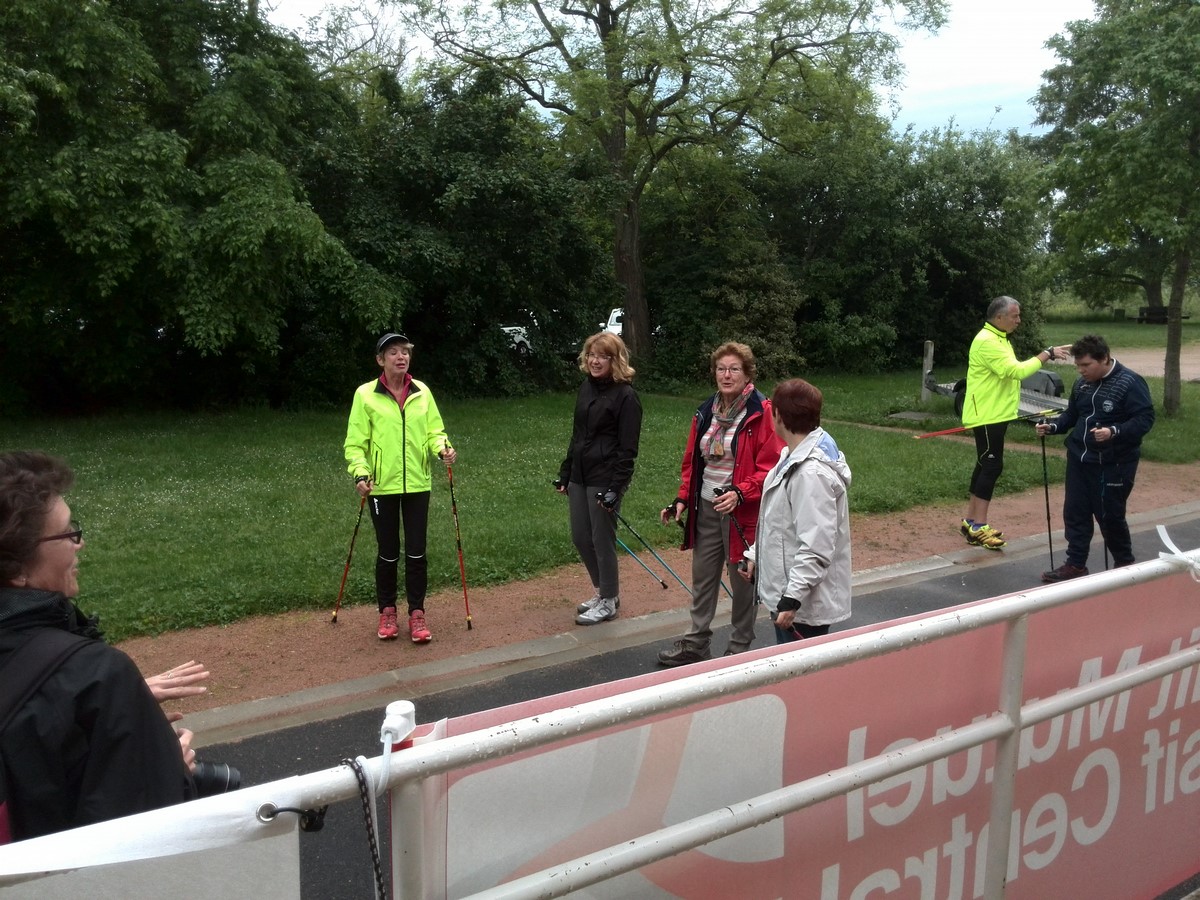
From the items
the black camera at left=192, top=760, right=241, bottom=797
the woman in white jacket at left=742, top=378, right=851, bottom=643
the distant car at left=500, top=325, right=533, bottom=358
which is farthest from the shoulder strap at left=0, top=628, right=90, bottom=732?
the distant car at left=500, top=325, right=533, bottom=358

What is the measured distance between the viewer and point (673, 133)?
22109mm

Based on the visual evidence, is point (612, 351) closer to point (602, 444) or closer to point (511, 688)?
point (602, 444)

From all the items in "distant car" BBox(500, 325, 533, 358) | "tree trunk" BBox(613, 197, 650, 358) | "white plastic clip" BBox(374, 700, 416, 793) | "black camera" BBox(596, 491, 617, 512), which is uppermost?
"tree trunk" BBox(613, 197, 650, 358)

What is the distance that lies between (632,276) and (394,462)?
59.9 ft

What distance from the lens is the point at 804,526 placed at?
408 cm

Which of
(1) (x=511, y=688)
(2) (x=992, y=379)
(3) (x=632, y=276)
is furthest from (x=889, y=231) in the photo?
(1) (x=511, y=688)

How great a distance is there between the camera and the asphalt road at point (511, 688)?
365 centimetres

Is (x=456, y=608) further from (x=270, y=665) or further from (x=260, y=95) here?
(x=260, y=95)

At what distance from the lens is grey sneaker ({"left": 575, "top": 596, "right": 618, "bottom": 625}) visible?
648 cm

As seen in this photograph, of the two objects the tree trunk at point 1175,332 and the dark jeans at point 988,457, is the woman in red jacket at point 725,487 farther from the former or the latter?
the tree trunk at point 1175,332

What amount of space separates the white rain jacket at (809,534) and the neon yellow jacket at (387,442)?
2388 millimetres

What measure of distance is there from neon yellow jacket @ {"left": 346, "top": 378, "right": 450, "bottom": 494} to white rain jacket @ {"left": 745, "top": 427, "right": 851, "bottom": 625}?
2388 mm

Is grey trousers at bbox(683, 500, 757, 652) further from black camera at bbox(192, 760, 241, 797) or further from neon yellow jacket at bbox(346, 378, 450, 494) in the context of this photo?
black camera at bbox(192, 760, 241, 797)

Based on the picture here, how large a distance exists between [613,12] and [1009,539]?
17057 millimetres
